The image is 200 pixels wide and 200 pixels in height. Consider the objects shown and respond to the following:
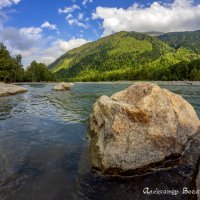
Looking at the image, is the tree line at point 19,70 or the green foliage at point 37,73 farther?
the green foliage at point 37,73

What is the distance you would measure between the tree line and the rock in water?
102540 millimetres

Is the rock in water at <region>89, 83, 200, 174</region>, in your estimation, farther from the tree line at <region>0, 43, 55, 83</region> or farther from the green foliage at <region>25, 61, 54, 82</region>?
the green foliage at <region>25, 61, 54, 82</region>

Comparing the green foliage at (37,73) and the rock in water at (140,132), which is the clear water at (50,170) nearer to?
the rock in water at (140,132)

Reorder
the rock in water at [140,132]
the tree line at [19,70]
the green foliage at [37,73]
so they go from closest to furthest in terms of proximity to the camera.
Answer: the rock in water at [140,132] < the tree line at [19,70] < the green foliage at [37,73]

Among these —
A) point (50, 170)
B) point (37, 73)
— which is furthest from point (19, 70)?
point (50, 170)

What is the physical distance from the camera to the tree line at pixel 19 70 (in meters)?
108

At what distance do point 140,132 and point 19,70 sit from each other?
131177mm

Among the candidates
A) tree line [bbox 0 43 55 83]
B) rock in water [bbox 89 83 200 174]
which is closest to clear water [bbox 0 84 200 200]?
rock in water [bbox 89 83 200 174]

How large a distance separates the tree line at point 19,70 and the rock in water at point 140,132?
10254 cm

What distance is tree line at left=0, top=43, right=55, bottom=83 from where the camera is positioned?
10769cm

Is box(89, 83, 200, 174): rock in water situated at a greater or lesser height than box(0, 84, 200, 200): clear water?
greater

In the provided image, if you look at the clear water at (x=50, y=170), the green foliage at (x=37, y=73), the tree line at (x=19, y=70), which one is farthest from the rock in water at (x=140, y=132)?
the green foliage at (x=37, y=73)

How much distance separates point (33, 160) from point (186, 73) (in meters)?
159

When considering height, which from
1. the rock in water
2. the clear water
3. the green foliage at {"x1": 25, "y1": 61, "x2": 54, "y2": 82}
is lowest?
the clear water
